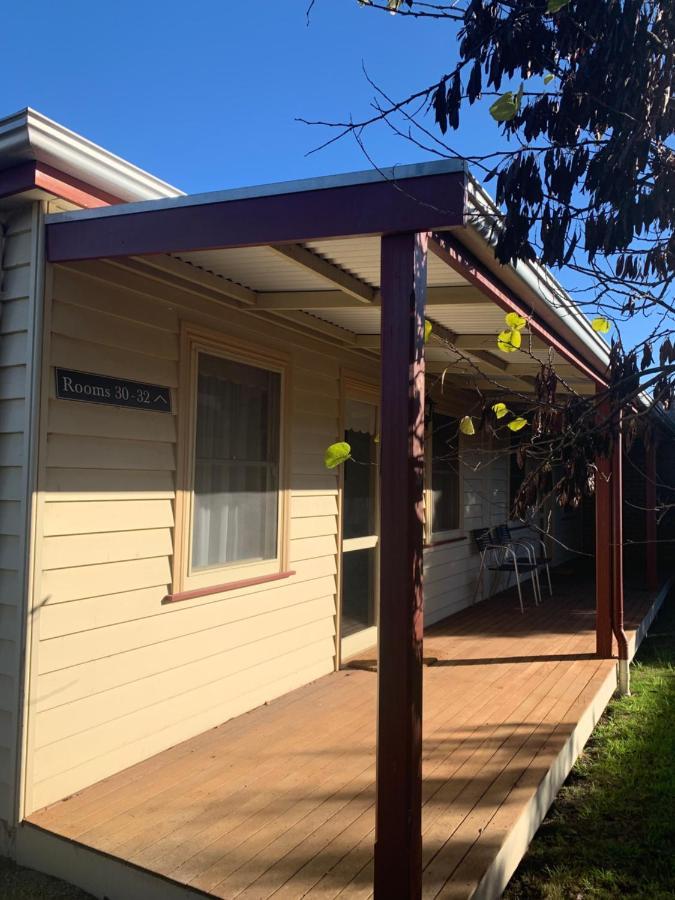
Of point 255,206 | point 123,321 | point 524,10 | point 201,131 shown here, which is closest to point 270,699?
point 123,321

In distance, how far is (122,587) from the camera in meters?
3.37

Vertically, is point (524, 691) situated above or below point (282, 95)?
below

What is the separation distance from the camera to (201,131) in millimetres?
5680

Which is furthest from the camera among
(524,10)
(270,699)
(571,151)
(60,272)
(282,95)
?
(270,699)

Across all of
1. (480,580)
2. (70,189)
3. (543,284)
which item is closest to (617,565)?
(480,580)

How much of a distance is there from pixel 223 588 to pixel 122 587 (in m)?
0.76

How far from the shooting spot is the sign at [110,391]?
308 centimetres

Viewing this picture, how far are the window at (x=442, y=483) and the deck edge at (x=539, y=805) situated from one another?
253cm

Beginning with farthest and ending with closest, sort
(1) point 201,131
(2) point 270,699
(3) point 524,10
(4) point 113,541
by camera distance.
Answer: (1) point 201,131 → (2) point 270,699 → (4) point 113,541 → (3) point 524,10

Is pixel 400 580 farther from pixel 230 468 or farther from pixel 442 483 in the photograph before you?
pixel 442 483

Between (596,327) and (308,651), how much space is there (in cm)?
302

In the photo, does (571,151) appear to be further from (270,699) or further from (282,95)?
(270,699)

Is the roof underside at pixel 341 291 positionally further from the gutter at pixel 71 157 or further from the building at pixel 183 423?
the gutter at pixel 71 157

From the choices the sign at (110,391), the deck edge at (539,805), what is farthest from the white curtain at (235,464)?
the deck edge at (539,805)
